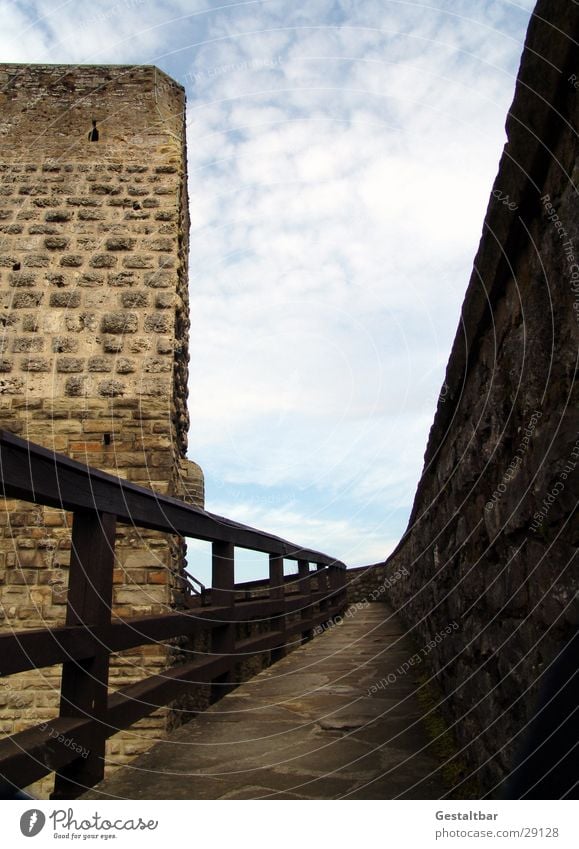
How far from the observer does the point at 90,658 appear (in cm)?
194

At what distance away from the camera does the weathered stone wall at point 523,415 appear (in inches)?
44.6

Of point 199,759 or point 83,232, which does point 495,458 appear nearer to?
point 199,759

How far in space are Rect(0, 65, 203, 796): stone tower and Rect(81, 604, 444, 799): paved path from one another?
7.33 feet

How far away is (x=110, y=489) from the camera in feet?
6.98

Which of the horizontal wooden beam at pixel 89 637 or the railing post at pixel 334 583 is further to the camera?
the railing post at pixel 334 583

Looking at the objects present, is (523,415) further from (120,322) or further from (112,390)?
(120,322)

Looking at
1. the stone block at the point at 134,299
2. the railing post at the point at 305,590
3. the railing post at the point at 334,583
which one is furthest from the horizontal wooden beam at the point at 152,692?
the railing post at the point at 334,583

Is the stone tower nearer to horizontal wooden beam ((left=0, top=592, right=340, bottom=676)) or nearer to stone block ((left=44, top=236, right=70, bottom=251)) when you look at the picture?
stone block ((left=44, top=236, right=70, bottom=251))

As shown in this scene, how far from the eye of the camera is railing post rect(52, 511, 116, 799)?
1.84 meters

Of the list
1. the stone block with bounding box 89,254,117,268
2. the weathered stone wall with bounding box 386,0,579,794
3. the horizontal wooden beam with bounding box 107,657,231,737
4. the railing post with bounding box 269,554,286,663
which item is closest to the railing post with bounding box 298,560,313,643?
the railing post with bounding box 269,554,286,663

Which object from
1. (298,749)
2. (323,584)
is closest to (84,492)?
(298,749)

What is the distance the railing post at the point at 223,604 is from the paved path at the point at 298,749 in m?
0.10

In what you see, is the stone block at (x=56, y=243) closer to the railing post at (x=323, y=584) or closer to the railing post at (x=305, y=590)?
the railing post at (x=305, y=590)

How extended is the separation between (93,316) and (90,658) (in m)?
4.45
